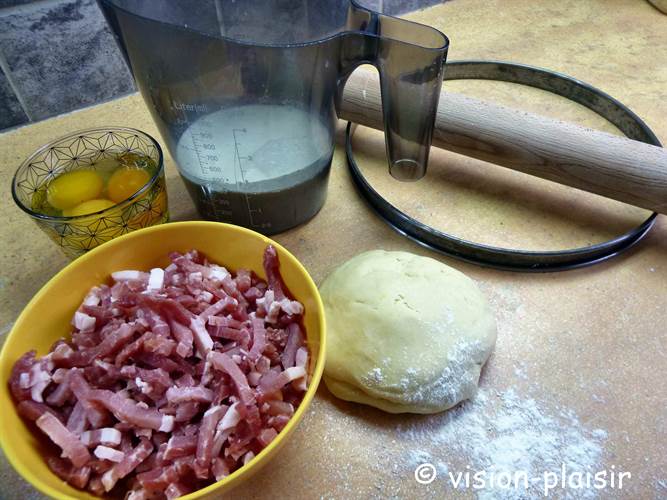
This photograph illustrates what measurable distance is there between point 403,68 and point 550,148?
14.9 inches

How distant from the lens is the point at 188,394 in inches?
22.1

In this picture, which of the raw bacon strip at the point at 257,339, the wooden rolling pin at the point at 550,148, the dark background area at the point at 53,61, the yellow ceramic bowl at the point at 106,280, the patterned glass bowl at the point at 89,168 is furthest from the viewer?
the dark background area at the point at 53,61

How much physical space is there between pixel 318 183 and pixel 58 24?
2.13ft

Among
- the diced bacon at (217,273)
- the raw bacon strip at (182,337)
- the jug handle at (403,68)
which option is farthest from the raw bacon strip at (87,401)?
the jug handle at (403,68)

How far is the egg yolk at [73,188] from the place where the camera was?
0.79 metres

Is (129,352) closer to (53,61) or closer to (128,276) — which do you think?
(128,276)

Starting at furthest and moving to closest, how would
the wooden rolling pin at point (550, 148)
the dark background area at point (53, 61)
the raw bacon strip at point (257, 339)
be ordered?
1. the dark background area at point (53, 61)
2. the wooden rolling pin at point (550, 148)
3. the raw bacon strip at point (257, 339)

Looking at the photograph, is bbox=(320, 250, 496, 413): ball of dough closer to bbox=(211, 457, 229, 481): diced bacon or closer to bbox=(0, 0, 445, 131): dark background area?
bbox=(211, 457, 229, 481): diced bacon

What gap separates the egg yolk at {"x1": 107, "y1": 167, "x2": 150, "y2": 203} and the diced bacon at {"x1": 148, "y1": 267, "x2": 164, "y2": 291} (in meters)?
0.17

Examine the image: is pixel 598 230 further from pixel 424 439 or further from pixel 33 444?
pixel 33 444

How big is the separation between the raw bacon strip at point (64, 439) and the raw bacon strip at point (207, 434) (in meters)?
0.12

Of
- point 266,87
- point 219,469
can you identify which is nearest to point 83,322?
point 219,469

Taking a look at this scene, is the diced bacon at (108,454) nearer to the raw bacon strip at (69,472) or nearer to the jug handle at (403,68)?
the raw bacon strip at (69,472)

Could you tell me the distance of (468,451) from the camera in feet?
2.10
